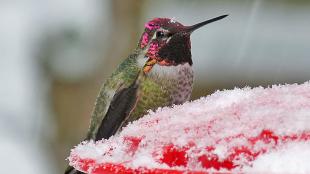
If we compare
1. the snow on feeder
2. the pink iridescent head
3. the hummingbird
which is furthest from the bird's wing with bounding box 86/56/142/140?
the snow on feeder

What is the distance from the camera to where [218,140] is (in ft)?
5.51

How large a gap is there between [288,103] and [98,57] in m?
4.96

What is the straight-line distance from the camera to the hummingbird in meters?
3.15

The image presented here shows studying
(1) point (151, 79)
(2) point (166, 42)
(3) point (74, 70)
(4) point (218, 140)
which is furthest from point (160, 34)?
(3) point (74, 70)

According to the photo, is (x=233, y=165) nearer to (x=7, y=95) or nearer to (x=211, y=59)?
(x=211, y=59)

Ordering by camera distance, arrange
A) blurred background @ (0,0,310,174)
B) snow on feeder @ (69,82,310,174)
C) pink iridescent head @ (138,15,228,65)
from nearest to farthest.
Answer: snow on feeder @ (69,82,310,174) < pink iridescent head @ (138,15,228,65) < blurred background @ (0,0,310,174)

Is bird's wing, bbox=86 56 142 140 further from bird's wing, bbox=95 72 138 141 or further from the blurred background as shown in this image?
the blurred background

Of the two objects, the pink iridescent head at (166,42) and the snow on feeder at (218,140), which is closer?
the snow on feeder at (218,140)

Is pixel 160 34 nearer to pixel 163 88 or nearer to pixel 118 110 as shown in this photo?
pixel 163 88

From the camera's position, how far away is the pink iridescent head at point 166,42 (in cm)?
313

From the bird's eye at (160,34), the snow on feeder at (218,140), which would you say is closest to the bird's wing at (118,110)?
the bird's eye at (160,34)

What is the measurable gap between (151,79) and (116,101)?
0.56 feet

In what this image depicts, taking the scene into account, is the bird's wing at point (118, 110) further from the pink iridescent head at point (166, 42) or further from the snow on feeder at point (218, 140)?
the snow on feeder at point (218, 140)

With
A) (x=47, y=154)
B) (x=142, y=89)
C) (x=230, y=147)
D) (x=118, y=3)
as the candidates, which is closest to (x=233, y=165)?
(x=230, y=147)
